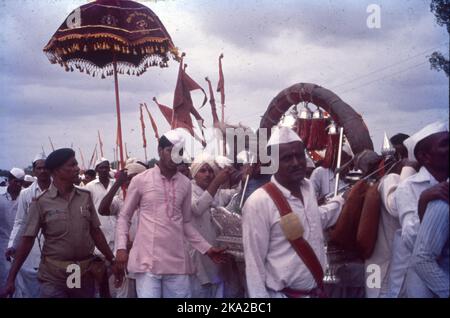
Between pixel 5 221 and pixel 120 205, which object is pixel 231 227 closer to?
pixel 120 205

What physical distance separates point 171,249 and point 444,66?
284 cm

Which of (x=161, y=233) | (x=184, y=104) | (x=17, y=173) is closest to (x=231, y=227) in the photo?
(x=161, y=233)

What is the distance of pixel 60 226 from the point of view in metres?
4.99

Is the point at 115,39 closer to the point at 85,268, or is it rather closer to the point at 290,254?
the point at 85,268

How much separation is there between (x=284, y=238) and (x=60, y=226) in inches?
82.2

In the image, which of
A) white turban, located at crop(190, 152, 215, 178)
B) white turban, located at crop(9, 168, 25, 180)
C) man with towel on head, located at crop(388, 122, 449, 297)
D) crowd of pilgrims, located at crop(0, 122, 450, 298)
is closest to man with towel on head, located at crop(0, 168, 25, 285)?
white turban, located at crop(9, 168, 25, 180)

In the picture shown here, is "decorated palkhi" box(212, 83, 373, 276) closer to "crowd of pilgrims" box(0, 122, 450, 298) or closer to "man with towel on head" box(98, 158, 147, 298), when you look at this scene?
"crowd of pilgrims" box(0, 122, 450, 298)

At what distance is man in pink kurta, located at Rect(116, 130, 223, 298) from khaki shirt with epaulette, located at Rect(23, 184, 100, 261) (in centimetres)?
35

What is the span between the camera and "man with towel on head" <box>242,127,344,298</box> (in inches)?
150

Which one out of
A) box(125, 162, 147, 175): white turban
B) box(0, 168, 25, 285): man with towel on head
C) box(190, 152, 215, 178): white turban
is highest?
box(190, 152, 215, 178): white turban

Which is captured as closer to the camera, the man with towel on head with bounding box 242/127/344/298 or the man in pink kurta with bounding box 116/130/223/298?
the man with towel on head with bounding box 242/127/344/298

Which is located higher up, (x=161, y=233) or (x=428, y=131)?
(x=428, y=131)

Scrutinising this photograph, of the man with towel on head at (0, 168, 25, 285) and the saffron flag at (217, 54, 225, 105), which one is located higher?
the saffron flag at (217, 54, 225, 105)

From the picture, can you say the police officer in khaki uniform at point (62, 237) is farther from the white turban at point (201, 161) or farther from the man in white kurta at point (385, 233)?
the man in white kurta at point (385, 233)
